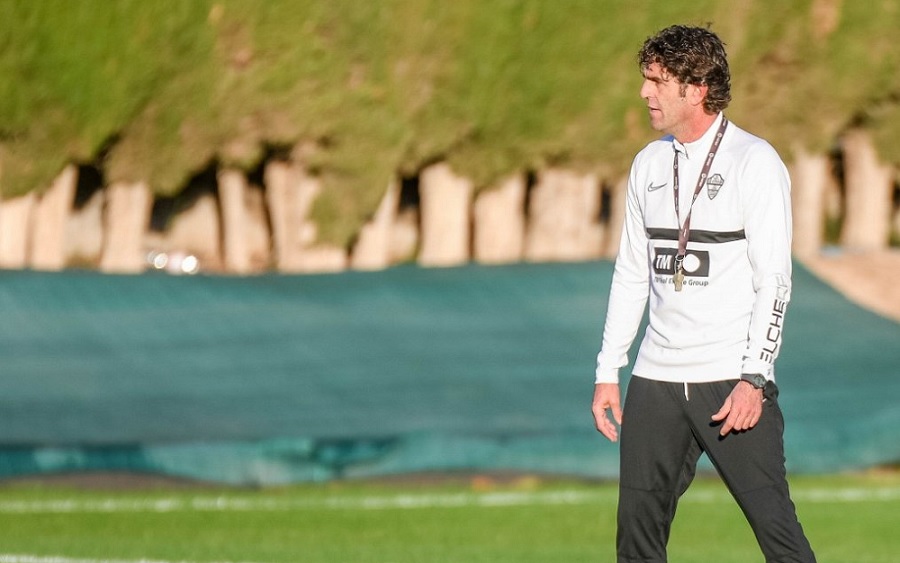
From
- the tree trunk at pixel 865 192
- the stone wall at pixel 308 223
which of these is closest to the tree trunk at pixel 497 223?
the stone wall at pixel 308 223

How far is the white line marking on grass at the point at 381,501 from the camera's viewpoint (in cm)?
1302

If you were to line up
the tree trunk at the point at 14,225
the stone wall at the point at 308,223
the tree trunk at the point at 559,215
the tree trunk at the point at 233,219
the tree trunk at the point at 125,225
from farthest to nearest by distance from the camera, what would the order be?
the tree trunk at the point at 559,215 → the tree trunk at the point at 233,219 → the tree trunk at the point at 125,225 → the stone wall at the point at 308,223 → the tree trunk at the point at 14,225

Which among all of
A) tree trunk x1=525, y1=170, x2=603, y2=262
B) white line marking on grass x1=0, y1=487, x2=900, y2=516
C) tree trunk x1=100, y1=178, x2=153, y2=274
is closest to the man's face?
white line marking on grass x1=0, y1=487, x2=900, y2=516

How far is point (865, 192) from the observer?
30531 millimetres

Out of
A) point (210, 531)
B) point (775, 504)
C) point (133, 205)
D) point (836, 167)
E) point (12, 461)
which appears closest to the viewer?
point (775, 504)

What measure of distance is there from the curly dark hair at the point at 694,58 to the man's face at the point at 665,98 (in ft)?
0.07

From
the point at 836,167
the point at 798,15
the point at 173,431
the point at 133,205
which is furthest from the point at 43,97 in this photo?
the point at 836,167

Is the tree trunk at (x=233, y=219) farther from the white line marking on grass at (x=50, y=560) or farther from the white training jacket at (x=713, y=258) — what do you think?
the white training jacket at (x=713, y=258)

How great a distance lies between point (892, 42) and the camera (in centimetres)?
2836

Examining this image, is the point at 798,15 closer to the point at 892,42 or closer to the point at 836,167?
the point at 892,42

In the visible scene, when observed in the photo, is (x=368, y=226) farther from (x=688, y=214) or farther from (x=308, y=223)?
(x=688, y=214)

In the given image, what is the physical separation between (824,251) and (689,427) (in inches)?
888

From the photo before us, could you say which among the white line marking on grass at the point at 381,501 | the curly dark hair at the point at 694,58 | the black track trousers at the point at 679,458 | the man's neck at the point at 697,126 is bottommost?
the white line marking on grass at the point at 381,501

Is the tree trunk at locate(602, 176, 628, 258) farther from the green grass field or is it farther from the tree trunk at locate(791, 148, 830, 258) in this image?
the green grass field
